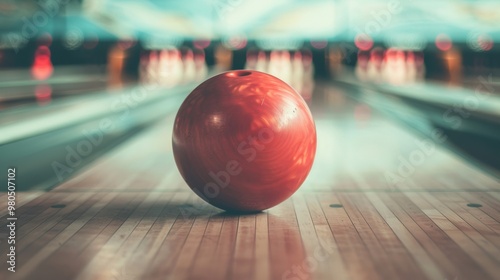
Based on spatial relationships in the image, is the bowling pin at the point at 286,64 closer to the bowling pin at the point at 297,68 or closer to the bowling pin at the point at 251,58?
the bowling pin at the point at 297,68

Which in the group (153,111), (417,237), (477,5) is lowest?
(153,111)

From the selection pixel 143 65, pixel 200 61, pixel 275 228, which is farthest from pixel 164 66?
pixel 275 228

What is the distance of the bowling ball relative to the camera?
93.6 inches

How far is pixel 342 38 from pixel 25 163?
9821 millimetres

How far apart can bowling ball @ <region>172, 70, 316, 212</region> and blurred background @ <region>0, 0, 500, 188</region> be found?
18.8ft

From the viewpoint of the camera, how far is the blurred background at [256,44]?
10164 mm

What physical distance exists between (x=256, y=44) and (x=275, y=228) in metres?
10.7

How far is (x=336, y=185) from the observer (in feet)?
10.4

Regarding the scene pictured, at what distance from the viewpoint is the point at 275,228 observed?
235 centimetres

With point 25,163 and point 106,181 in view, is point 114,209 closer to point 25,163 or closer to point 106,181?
point 106,181

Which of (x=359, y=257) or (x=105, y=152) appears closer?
(x=359, y=257)

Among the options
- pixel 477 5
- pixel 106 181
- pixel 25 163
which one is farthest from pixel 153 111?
pixel 477 5

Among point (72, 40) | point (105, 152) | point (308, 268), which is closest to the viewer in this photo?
point (308, 268)

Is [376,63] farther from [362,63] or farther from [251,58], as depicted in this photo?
[251,58]
